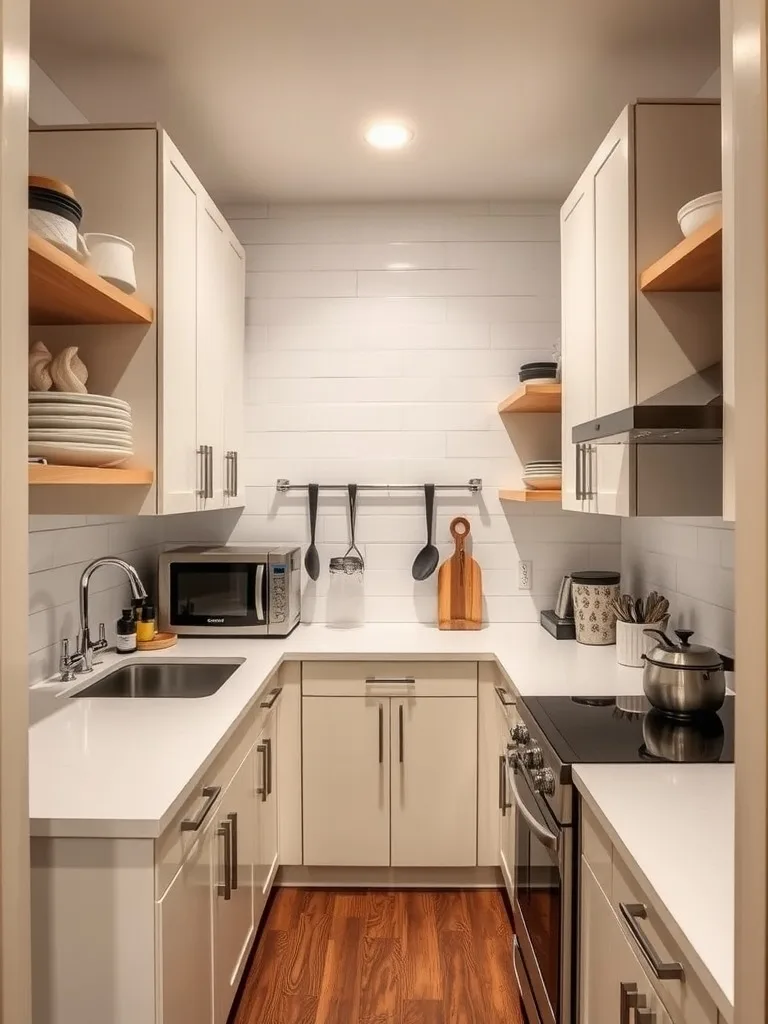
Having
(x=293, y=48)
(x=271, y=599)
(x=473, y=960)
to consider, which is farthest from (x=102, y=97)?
(x=473, y=960)

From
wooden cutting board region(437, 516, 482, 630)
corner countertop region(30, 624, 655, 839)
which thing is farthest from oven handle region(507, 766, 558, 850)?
wooden cutting board region(437, 516, 482, 630)

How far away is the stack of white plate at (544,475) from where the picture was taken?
2.84 metres

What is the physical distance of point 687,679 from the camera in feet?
5.92

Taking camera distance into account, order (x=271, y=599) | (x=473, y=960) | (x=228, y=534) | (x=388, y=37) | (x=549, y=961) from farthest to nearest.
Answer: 1. (x=228, y=534)
2. (x=271, y=599)
3. (x=473, y=960)
4. (x=388, y=37)
5. (x=549, y=961)

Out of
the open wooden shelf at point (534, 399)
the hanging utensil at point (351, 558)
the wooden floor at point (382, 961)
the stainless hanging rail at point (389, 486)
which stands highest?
the open wooden shelf at point (534, 399)

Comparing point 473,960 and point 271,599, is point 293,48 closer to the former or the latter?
point 271,599

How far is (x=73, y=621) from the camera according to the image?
2.40m

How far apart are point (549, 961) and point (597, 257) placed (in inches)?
69.6

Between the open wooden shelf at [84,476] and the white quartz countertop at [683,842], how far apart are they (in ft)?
3.88

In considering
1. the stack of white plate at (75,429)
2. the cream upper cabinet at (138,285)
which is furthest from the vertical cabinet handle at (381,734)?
the stack of white plate at (75,429)

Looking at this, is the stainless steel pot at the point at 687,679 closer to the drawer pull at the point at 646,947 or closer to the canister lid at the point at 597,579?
the drawer pull at the point at 646,947

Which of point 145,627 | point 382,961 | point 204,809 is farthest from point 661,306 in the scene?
point 382,961

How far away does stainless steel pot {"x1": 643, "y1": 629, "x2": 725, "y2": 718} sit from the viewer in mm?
1802

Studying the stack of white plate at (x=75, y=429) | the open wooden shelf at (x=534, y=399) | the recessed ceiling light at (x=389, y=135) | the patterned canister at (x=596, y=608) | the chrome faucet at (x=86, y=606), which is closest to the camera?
the stack of white plate at (x=75, y=429)
